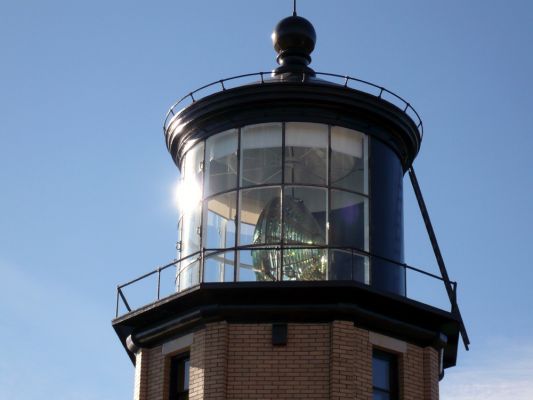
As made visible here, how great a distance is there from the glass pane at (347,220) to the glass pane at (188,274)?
7.88 feet

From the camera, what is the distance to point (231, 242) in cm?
2423

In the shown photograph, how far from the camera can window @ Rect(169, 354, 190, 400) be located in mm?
23953

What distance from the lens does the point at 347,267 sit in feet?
78.3

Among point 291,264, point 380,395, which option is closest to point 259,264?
point 291,264

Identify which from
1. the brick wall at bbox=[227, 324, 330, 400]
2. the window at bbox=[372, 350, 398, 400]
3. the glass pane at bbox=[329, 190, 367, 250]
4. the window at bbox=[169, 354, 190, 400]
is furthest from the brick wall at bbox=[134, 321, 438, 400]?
the glass pane at bbox=[329, 190, 367, 250]

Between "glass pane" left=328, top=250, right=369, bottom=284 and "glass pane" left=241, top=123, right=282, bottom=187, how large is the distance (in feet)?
5.78

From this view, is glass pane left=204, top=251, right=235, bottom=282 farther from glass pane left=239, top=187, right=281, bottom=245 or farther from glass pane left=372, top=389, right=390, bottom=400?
glass pane left=372, top=389, right=390, bottom=400

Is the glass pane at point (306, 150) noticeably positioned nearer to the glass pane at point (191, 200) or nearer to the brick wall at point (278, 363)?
the glass pane at point (191, 200)

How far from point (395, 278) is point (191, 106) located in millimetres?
4694

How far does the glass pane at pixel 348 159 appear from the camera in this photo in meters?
24.6

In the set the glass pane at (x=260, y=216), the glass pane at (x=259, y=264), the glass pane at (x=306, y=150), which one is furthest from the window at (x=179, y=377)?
the glass pane at (x=306, y=150)

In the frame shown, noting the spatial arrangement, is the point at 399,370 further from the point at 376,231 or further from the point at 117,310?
the point at 117,310

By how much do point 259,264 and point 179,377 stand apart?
7.85ft

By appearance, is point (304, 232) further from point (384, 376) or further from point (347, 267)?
point (384, 376)
